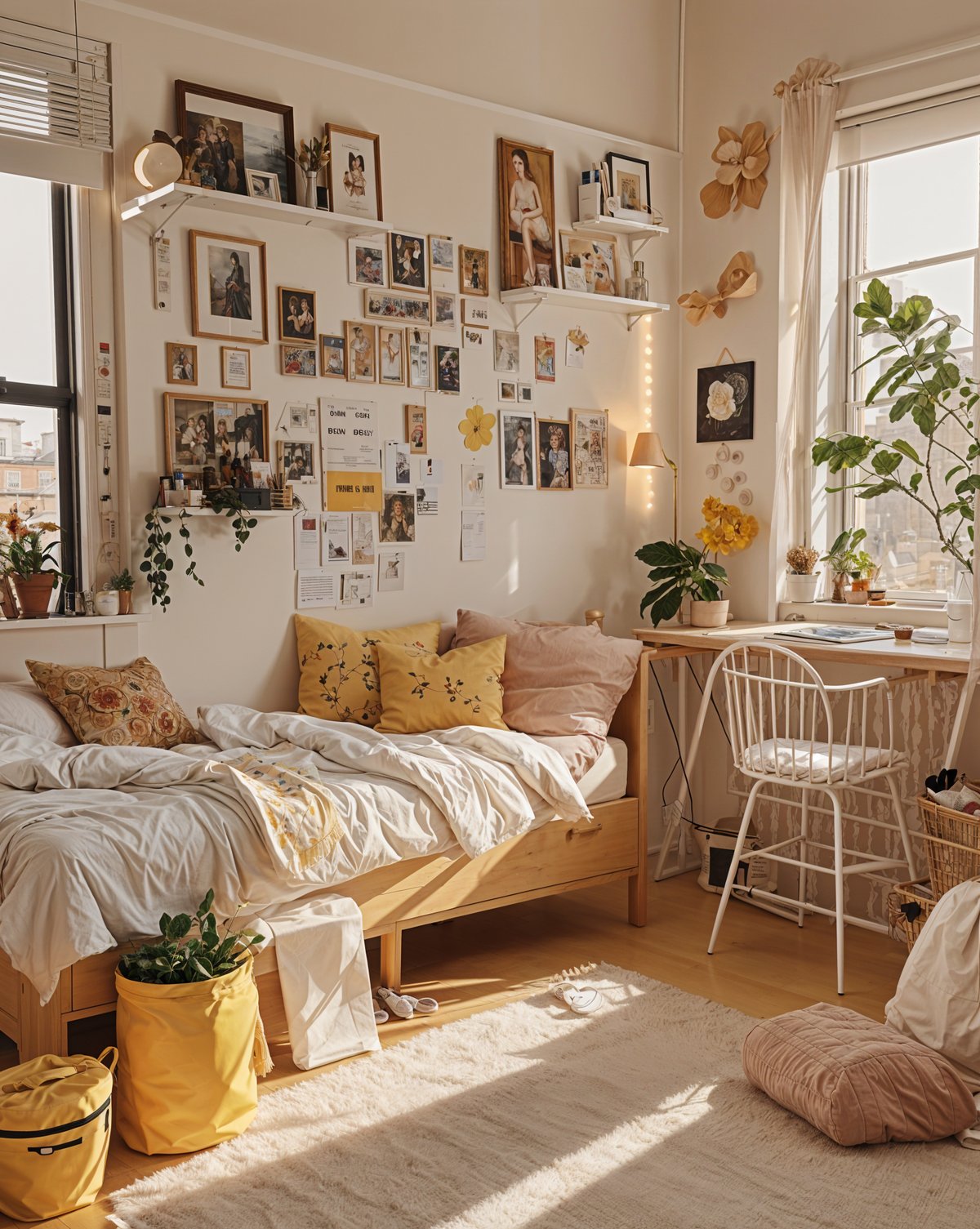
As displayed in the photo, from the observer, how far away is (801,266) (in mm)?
4230

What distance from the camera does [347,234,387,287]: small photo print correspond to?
3.66 m

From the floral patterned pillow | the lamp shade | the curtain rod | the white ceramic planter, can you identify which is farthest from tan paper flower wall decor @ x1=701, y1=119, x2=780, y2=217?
the floral patterned pillow

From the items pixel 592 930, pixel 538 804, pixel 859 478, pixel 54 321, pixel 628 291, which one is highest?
pixel 628 291

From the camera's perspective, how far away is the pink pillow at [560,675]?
361 cm

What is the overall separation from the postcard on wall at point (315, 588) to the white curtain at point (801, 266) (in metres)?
1.56

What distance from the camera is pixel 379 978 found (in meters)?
3.26

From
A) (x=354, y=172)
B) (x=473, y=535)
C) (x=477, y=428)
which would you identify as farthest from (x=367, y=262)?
(x=473, y=535)

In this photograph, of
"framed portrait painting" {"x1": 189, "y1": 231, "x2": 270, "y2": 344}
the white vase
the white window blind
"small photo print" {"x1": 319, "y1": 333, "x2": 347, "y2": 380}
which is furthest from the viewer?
the white vase

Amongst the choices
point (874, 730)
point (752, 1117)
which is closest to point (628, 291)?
point (874, 730)

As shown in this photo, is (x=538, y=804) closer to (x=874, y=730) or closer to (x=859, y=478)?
(x=874, y=730)

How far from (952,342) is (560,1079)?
262cm

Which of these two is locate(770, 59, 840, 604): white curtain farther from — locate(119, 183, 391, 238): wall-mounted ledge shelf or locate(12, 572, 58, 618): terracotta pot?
locate(12, 572, 58, 618): terracotta pot

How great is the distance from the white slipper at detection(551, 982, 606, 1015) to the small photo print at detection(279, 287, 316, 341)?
6.43 ft

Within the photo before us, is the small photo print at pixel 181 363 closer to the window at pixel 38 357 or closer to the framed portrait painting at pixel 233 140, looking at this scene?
the window at pixel 38 357
